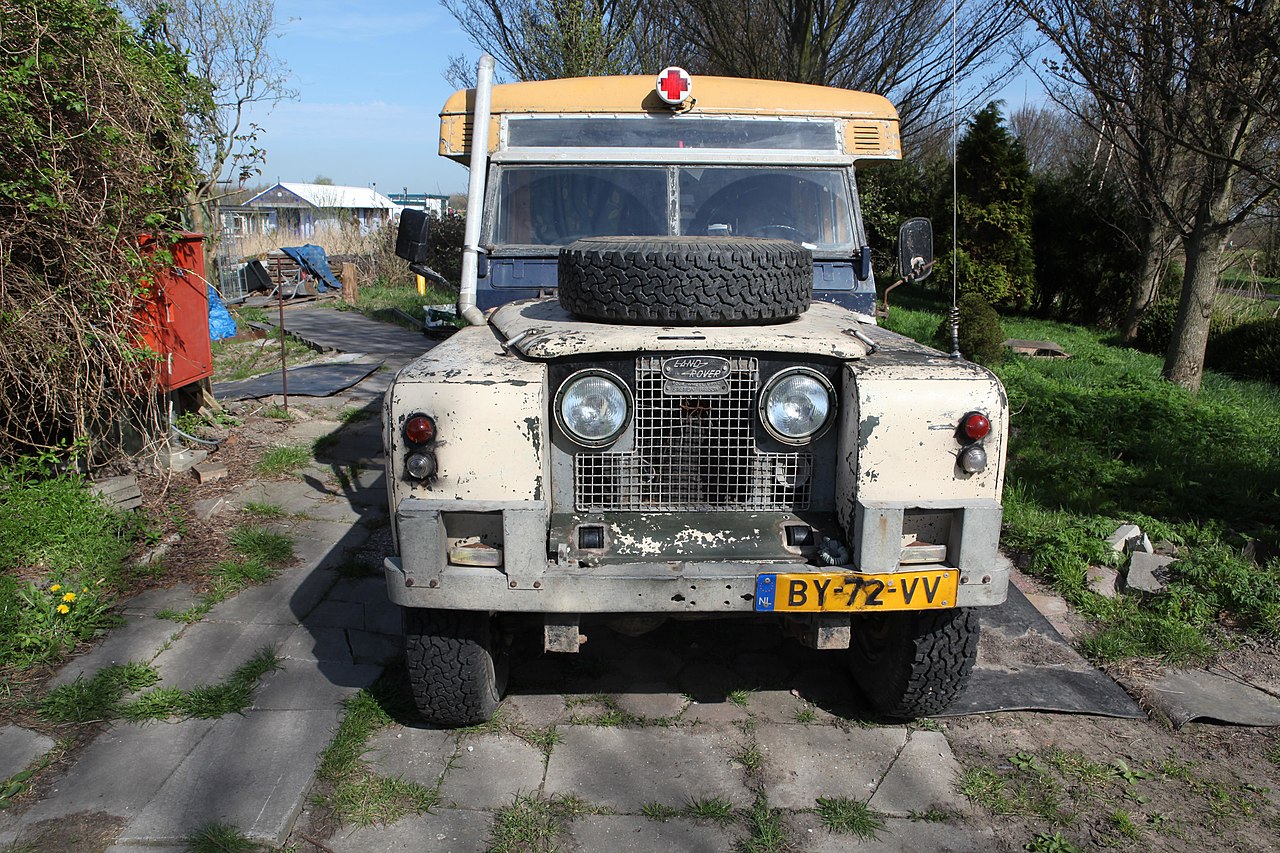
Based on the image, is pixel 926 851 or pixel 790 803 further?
pixel 790 803

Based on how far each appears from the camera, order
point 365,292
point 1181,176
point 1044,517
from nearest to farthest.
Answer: point 1044,517 → point 1181,176 → point 365,292

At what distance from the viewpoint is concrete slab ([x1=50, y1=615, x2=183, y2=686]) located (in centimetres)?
376

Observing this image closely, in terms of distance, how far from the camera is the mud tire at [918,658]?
3.20m

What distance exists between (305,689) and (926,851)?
2.41m

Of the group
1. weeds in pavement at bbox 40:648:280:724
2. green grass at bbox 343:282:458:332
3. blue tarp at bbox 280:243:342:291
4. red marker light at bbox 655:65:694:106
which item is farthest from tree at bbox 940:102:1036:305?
weeds in pavement at bbox 40:648:280:724

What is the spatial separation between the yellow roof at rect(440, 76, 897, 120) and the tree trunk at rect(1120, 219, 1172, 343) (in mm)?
12040

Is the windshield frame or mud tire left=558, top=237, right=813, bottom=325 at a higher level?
the windshield frame

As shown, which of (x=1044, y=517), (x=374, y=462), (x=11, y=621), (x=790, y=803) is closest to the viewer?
(x=790, y=803)

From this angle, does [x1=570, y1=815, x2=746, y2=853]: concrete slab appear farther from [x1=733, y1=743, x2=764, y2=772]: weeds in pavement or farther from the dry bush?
the dry bush

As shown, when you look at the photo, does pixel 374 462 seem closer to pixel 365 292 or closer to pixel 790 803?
pixel 790 803

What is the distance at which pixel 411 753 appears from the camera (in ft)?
10.8

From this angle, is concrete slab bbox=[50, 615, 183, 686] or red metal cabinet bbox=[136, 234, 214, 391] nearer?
concrete slab bbox=[50, 615, 183, 686]

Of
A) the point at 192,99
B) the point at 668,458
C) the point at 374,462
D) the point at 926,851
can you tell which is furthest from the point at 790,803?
the point at 192,99

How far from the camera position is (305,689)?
368 cm
